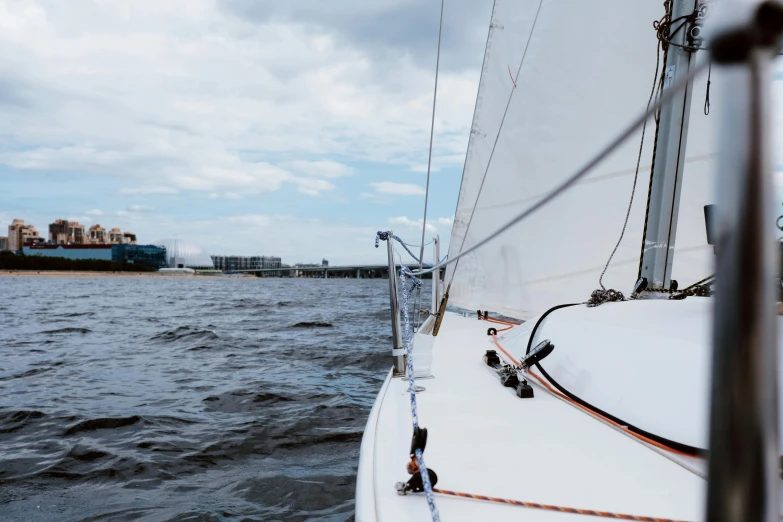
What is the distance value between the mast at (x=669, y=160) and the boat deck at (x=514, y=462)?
51.6 inches

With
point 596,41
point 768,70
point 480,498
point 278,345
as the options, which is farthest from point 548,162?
point 278,345

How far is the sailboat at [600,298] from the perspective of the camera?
0.40m

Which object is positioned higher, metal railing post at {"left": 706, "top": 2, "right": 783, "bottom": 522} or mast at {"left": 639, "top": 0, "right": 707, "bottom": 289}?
mast at {"left": 639, "top": 0, "right": 707, "bottom": 289}

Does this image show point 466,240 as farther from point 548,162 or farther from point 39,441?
point 39,441

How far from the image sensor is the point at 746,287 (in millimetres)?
394

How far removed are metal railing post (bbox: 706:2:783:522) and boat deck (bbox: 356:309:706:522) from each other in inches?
40.6

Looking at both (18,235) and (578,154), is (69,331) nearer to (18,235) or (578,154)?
(578,154)

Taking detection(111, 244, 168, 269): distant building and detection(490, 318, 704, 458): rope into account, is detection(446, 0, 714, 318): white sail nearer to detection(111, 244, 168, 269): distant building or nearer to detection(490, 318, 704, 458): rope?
detection(490, 318, 704, 458): rope

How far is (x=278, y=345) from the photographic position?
29.1ft

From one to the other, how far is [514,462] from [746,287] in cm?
142

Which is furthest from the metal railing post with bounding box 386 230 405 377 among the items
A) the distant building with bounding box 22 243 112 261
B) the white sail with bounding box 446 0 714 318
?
the distant building with bounding box 22 243 112 261

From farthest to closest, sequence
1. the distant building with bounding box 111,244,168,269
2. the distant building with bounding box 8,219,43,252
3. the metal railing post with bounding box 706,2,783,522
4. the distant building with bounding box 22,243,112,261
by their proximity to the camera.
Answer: the distant building with bounding box 8,219,43,252, the distant building with bounding box 22,243,112,261, the distant building with bounding box 111,244,168,269, the metal railing post with bounding box 706,2,783,522

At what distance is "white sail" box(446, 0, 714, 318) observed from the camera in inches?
147

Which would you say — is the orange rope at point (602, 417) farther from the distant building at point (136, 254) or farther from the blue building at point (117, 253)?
the distant building at point (136, 254)
